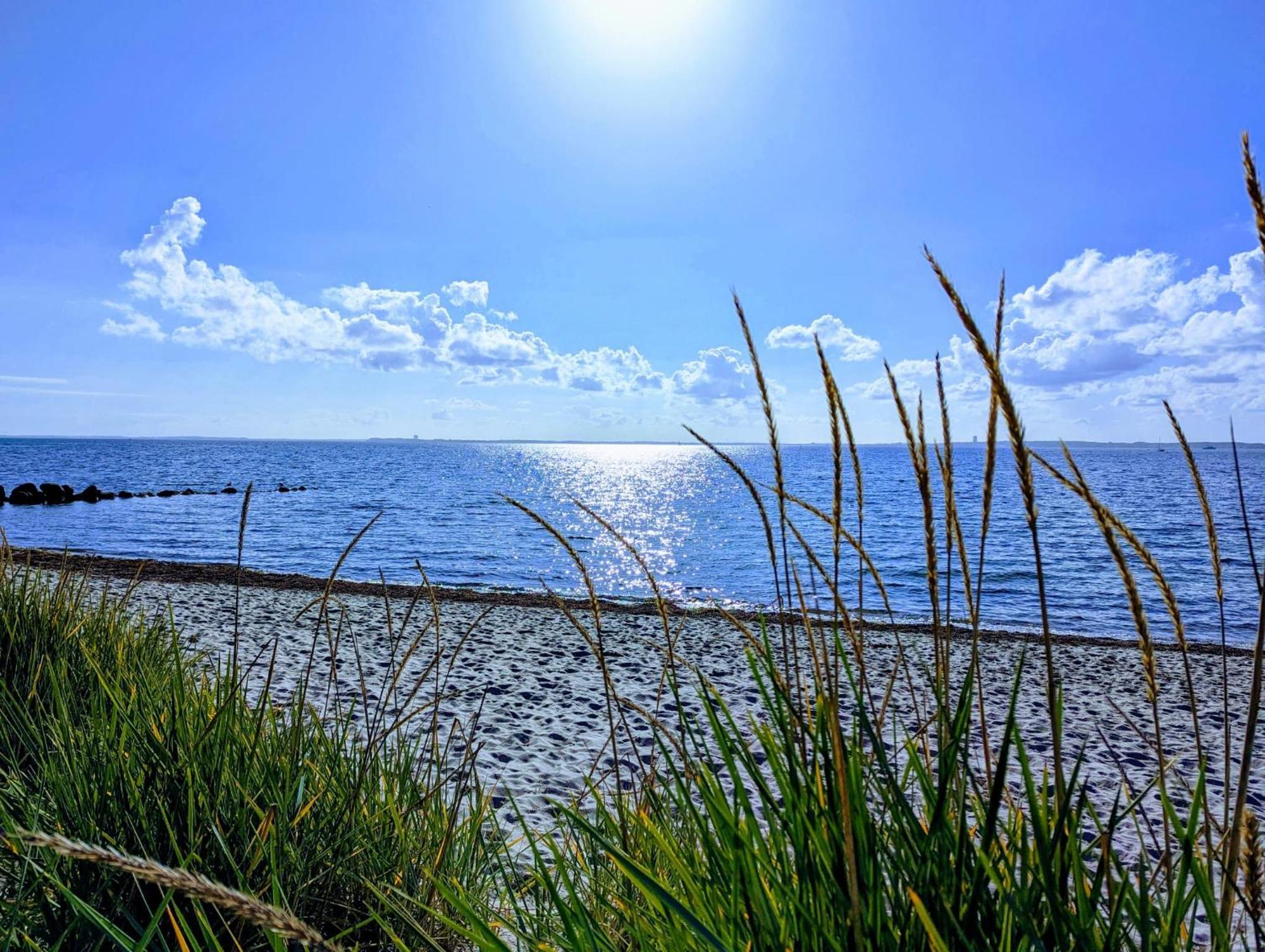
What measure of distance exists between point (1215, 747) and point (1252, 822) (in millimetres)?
10820

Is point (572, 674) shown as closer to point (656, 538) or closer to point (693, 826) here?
point (693, 826)

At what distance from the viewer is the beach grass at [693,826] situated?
4.69ft

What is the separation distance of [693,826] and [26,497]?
66685 millimetres

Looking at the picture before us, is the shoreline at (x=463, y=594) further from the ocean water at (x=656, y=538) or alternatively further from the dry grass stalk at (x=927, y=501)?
the dry grass stalk at (x=927, y=501)

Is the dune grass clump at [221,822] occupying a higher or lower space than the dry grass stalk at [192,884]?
lower

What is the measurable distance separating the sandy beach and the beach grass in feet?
5.96

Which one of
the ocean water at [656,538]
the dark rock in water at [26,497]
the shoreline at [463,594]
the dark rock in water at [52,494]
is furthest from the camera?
the dark rock in water at [52,494]

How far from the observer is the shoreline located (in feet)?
58.4

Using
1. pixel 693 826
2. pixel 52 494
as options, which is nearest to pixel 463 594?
pixel 693 826

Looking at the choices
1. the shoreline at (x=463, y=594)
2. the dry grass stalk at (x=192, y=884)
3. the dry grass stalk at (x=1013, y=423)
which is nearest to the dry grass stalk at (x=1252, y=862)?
the dry grass stalk at (x=1013, y=423)

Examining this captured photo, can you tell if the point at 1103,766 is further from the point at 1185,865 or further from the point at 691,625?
the point at 691,625

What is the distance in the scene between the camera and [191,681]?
3834mm

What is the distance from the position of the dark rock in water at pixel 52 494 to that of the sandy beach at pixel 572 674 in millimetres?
42291

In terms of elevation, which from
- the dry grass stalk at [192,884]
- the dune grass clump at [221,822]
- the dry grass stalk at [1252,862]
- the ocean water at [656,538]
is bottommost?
the ocean water at [656,538]
